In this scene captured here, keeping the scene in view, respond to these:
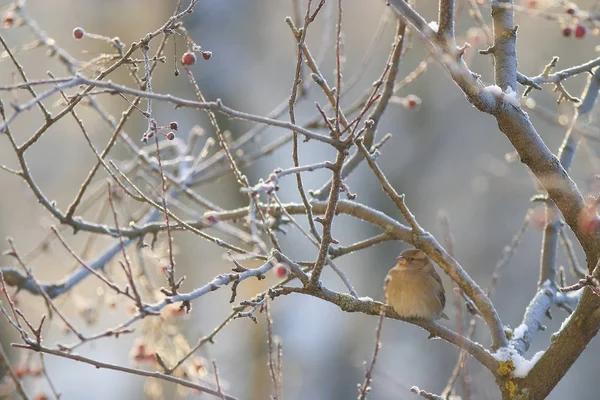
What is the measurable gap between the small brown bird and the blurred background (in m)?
5.53

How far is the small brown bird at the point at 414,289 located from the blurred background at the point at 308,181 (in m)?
5.53

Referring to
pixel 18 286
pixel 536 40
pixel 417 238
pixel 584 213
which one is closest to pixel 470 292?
pixel 417 238

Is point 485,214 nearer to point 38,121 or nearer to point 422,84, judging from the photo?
point 422,84

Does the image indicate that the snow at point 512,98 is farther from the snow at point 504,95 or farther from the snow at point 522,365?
the snow at point 522,365

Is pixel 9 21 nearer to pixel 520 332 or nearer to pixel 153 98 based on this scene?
pixel 153 98

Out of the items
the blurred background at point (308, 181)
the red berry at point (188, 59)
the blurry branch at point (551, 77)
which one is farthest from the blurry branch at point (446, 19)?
the blurred background at point (308, 181)

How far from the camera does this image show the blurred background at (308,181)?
1013cm

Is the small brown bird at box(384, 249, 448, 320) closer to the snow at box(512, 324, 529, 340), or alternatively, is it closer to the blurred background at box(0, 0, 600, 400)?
the snow at box(512, 324, 529, 340)

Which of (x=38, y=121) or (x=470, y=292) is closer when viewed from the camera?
(x=470, y=292)

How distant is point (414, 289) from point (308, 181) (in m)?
7.49

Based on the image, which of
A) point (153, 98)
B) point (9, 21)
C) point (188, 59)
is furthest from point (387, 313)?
point (9, 21)

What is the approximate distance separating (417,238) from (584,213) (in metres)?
0.63

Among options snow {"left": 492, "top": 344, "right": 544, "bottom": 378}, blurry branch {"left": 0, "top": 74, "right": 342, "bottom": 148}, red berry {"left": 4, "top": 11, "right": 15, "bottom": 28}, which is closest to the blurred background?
red berry {"left": 4, "top": 11, "right": 15, "bottom": 28}

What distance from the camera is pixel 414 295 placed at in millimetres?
3211
